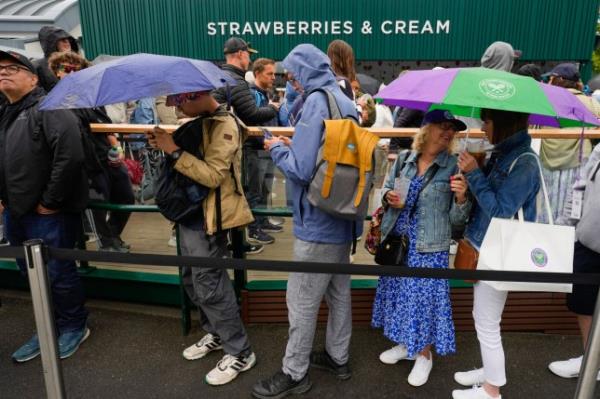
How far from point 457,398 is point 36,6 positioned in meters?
34.5

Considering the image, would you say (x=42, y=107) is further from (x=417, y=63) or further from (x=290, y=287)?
(x=417, y=63)

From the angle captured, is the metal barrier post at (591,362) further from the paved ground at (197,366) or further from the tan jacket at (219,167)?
the tan jacket at (219,167)

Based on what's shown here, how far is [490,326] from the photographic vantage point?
2.41 m

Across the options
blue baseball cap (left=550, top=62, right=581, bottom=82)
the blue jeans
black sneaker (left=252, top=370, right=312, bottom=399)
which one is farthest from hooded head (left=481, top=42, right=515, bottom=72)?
the blue jeans

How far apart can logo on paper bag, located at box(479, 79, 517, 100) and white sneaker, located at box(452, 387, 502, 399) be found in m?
1.72

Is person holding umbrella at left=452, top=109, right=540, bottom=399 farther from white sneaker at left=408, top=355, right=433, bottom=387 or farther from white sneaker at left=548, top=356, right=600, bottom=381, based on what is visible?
white sneaker at left=548, top=356, right=600, bottom=381

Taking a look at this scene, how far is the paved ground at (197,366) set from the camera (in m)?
2.77

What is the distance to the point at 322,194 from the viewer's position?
2.18 m

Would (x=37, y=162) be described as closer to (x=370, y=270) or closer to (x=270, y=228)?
(x=270, y=228)

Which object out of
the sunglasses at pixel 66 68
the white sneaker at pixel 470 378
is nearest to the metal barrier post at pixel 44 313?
the white sneaker at pixel 470 378

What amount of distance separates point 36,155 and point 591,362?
10.3ft

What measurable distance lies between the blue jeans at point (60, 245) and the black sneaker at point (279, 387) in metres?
1.42

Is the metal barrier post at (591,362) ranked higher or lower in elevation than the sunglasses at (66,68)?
lower

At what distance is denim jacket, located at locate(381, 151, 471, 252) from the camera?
2.44m
